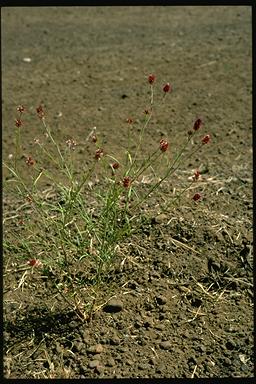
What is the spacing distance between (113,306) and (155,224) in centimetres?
Answer: 53

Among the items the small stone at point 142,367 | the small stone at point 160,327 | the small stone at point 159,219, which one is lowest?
the small stone at point 142,367

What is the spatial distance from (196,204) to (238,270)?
435 millimetres

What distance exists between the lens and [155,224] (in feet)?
8.52

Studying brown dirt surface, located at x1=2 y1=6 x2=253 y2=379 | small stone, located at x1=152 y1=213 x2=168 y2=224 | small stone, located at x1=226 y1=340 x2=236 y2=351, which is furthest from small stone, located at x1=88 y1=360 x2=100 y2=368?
small stone, located at x1=152 y1=213 x2=168 y2=224

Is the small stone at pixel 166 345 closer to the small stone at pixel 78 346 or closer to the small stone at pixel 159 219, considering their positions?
the small stone at pixel 78 346

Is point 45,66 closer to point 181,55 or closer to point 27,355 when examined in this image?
point 181,55

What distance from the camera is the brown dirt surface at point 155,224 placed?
82.5 inches

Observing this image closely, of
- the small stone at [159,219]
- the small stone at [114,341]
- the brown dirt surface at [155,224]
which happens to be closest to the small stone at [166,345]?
the brown dirt surface at [155,224]

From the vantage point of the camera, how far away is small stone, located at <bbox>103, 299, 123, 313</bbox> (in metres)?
2.21

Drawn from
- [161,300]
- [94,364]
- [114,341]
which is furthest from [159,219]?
[94,364]

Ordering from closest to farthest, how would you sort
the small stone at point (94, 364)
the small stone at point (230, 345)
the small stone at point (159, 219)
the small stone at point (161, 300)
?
the small stone at point (94, 364) → the small stone at point (230, 345) → the small stone at point (161, 300) → the small stone at point (159, 219)

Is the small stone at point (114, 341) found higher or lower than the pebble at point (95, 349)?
higher

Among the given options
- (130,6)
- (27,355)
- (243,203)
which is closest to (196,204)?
(243,203)

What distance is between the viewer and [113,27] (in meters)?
5.64
